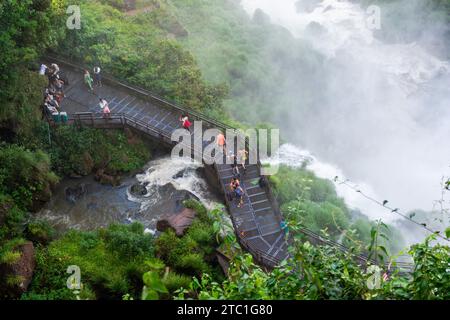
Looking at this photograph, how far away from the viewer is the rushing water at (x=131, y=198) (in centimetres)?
1856

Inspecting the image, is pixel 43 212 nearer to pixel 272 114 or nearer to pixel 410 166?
pixel 272 114

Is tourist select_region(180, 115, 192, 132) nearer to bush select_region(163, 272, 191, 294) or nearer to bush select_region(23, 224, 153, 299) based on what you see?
bush select_region(23, 224, 153, 299)

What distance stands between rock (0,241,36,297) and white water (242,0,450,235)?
14947 millimetres

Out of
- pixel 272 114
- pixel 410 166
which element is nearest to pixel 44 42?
pixel 272 114

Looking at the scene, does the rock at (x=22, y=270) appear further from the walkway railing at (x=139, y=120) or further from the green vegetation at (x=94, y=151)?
the walkway railing at (x=139, y=120)

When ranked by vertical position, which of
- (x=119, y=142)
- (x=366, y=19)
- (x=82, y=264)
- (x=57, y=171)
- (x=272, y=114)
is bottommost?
(x=82, y=264)

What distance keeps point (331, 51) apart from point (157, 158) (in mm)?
27378

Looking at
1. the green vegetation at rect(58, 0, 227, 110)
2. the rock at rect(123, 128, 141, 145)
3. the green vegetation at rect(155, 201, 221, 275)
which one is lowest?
the green vegetation at rect(155, 201, 221, 275)

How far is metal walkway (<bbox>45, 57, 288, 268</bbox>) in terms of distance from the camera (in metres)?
17.1

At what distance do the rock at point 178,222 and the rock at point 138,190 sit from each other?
7.42ft

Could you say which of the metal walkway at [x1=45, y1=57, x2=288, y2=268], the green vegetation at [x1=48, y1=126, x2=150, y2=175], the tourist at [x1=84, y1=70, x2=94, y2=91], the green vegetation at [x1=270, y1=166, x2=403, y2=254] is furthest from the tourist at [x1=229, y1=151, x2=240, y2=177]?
the tourist at [x1=84, y1=70, x2=94, y2=91]

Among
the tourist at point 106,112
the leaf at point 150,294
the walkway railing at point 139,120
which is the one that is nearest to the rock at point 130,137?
the walkway railing at point 139,120

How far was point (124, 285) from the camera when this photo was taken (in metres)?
15.1

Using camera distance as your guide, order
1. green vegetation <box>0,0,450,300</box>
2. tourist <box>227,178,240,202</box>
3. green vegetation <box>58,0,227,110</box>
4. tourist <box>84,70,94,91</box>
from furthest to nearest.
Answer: green vegetation <box>58,0,227,110</box> → tourist <box>84,70,94,91</box> → tourist <box>227,178,240,202</box> → green vegetation <box>0,0,450,300</box>
